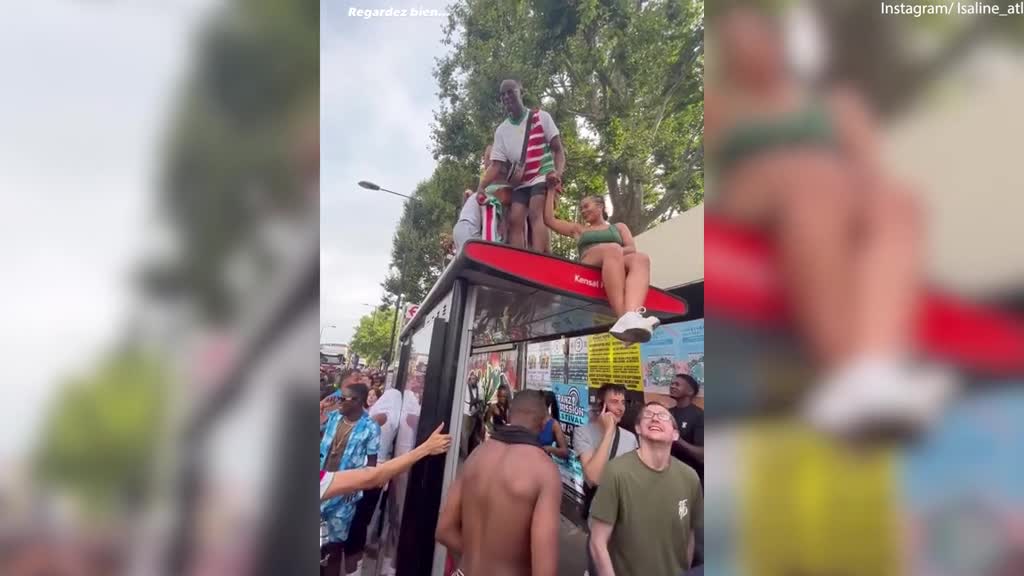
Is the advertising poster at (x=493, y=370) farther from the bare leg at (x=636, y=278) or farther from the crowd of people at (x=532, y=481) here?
the bare leg at (x=636, y=278)

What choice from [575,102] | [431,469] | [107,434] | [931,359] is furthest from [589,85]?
[107,434]

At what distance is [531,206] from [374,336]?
0.53 metres

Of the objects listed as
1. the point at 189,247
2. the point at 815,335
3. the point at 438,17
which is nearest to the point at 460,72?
the point at 438,17

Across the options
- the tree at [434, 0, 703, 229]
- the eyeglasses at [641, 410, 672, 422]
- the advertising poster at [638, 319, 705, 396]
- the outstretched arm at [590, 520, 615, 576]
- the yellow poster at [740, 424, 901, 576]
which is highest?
the tree at [434, 0, 703, 229]

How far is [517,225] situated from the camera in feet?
4.64

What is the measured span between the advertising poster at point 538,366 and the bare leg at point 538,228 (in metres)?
0.25

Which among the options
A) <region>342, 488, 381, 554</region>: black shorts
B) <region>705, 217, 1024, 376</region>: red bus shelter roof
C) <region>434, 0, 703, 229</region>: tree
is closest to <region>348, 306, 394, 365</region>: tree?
<region>342, 488, 381, 554</region>: black shorts

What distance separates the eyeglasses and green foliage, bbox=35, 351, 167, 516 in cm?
110

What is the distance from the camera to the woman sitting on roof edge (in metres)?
1.31

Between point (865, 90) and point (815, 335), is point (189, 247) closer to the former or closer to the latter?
point (815, 335)

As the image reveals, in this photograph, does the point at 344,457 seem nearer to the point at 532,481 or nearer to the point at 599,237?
the point at 532,481

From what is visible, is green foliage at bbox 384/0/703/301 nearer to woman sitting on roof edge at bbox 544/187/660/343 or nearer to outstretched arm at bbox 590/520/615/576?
woman sitting on roof edge at bbox 544/187/660/343

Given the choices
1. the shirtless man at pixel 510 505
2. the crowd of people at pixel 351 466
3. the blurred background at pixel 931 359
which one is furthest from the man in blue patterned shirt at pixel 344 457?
the blurred background at pixel 931 359

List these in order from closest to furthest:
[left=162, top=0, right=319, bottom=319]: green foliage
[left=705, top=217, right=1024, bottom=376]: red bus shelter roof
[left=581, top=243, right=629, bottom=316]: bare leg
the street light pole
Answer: [left=705, top=217, right=1024, bottom=376]: red bus shelter roof → [left=162, top=0, right=319, bottom=319]: green foliage → [left=581, top=243, right=629, bottom=316]: bare leg → the street light pole
